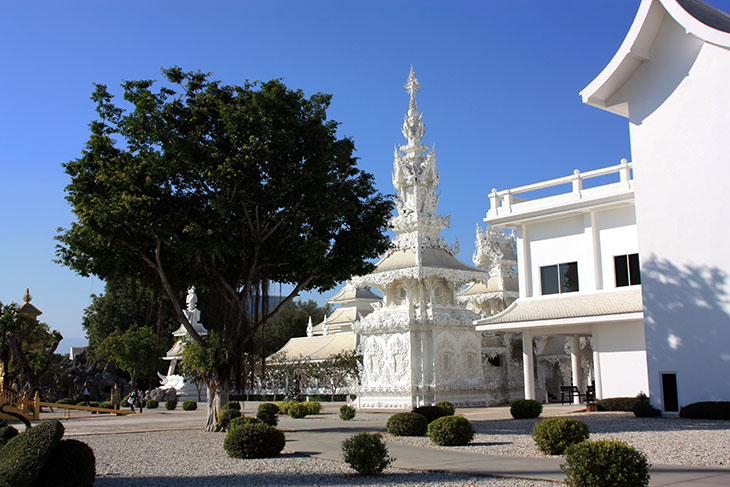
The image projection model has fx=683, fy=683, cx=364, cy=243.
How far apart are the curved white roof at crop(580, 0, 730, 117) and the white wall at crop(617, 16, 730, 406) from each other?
1.68 ft

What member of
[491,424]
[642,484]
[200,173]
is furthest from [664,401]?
[200,173]

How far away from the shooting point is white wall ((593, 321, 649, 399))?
2753 centimetres

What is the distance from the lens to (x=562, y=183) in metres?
30.7

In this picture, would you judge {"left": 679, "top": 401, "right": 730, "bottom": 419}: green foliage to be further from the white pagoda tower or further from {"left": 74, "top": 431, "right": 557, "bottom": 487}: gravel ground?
the white pagoda tower

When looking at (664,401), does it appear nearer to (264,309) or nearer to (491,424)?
(491,424)

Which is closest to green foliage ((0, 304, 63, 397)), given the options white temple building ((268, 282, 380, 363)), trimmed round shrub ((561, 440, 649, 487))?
white temple building ((268, 282, 380, 363))

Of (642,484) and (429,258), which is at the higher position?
(429,258)

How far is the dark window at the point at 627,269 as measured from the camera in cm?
2839

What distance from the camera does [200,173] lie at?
69.5 ft

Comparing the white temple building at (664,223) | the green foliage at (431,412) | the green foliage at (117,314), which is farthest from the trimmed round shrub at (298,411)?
the green foliage at (117,314)

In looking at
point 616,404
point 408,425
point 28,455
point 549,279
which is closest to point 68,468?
point 28,455

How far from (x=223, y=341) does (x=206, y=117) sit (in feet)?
23.9

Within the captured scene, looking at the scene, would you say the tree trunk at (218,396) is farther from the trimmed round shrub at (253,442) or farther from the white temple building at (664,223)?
the white temple building at (664,223)

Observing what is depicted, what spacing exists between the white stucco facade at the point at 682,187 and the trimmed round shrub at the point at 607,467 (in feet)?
47.4
